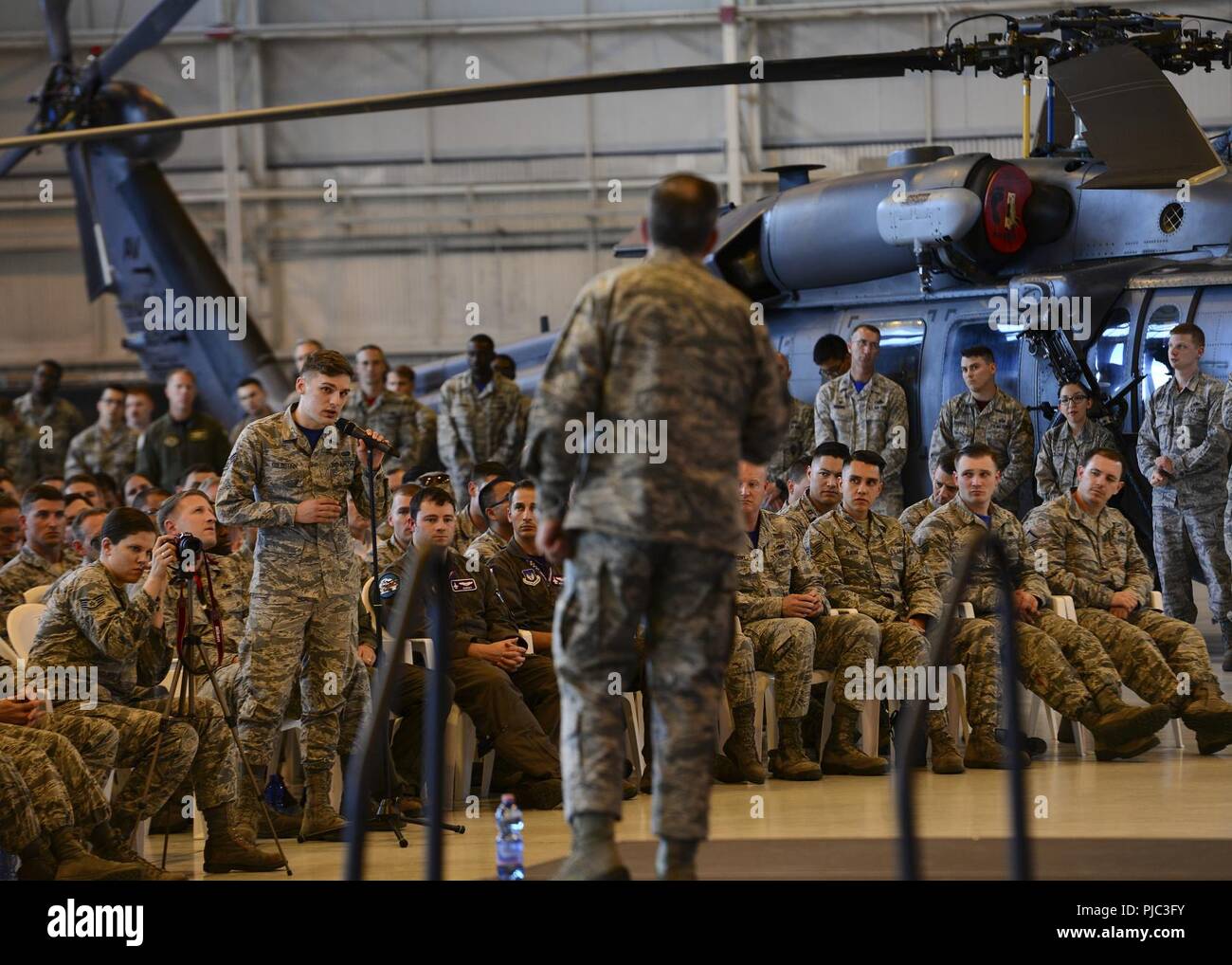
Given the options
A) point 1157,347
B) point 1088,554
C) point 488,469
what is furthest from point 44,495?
point 1157,347

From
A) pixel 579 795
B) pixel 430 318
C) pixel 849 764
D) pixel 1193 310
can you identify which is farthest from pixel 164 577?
pixel 430 318

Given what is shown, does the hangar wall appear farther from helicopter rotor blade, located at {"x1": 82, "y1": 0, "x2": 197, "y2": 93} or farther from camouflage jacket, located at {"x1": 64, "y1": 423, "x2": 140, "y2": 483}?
camouflage jacket, located at {"x1": 64, "y1": 423, "x2": 140, "y2": 483}

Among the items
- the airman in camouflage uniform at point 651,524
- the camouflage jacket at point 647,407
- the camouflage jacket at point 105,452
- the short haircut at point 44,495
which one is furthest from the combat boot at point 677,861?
the camouflage jacket at point 105,452

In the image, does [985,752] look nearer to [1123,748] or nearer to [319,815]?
[1123,748]

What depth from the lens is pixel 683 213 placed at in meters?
3.41

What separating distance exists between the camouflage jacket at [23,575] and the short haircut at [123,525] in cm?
167

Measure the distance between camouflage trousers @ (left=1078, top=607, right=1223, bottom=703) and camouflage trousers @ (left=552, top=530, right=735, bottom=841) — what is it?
12.2ft

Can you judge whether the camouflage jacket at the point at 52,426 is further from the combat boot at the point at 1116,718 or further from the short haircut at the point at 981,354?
the combat boot at the point at 1116,718

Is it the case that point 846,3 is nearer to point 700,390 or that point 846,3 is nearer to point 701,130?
point 701,130

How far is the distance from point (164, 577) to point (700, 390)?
2329 millimetres

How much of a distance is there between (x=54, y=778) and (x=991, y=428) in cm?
528

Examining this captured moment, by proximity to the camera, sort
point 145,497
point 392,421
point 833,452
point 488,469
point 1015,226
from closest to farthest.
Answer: point 488,469 → point 833,452 → point 145,497 → point 1015,226 → point 392,421

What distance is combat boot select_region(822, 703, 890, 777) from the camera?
251 inches

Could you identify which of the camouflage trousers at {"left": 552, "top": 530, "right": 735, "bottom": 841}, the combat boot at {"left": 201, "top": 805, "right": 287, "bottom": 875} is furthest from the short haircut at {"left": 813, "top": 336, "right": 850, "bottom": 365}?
the camouflage trousers at {"left": 552, "top": 530, "right": 735, "bottom": 841}
